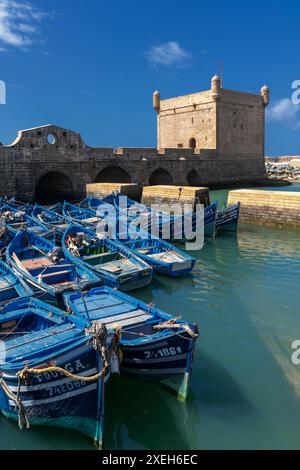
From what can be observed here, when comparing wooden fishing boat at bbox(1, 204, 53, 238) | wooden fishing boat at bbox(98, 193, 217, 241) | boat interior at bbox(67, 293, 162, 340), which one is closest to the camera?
boat interior at bbox(67, 293, 162, 340)

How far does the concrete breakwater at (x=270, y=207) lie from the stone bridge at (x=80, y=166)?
11.5m

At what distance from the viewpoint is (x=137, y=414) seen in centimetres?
626

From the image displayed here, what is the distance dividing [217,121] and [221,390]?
113 feet

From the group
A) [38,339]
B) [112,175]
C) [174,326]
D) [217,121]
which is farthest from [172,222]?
[217,121]

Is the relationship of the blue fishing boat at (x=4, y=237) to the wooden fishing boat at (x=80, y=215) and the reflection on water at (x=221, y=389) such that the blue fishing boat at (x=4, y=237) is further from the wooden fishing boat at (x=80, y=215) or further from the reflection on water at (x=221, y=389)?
the reflection on water at (x=221, y=389)

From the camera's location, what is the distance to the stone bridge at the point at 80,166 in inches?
1053

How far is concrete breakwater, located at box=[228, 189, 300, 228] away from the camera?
66.6 feet

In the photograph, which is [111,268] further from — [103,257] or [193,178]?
[193,178]

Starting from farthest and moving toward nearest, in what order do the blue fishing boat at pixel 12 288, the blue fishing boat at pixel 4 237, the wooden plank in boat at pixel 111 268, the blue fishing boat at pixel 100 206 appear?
the blue fishing boat at pixel 100 206, the blue fishing boat at pixel 4 237, the wooden plank in boat at pixel 111 268, the blue fishing boat at pixel 12 288

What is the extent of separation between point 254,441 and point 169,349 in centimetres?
178

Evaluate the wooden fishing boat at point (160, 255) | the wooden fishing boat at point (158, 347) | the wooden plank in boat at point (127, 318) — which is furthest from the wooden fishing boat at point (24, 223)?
the wooden fishing boat at point (158, 347)

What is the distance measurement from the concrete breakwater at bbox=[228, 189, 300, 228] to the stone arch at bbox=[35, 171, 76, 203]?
12788mm

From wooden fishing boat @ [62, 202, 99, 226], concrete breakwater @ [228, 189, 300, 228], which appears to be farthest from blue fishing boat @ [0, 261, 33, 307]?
concrete breakwater @ [228, 189, 300, 228]

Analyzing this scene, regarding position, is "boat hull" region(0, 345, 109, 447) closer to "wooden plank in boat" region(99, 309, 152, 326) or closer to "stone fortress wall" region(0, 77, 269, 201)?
"wooden plank in boat" region(99, 309, 152, 326)
